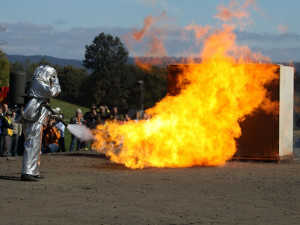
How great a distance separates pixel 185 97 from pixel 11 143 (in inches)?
291

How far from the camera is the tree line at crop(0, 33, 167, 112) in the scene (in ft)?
291

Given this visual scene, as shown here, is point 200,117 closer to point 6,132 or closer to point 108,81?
point 6,132

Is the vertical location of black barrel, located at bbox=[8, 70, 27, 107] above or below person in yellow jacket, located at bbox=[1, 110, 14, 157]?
above

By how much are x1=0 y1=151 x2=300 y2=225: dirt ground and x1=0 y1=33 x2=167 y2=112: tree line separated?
69292 mm

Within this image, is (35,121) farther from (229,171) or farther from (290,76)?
(290,76)

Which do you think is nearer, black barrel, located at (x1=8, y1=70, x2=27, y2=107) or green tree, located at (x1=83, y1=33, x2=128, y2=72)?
black barrel, located at (x1=8, y1=70, x2=27, y2=107)

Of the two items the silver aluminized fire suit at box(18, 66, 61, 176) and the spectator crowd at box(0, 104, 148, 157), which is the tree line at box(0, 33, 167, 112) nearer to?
the spectator crowd at box(0, 104, 148, 157)

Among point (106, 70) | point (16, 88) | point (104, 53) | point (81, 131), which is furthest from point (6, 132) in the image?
point (104, 53)

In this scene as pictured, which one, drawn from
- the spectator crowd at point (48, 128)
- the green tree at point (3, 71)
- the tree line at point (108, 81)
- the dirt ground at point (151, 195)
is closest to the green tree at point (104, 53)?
the tree line at point (108, 81)

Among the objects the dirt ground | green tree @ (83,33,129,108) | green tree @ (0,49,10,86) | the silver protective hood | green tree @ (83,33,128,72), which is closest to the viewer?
the dirt ground

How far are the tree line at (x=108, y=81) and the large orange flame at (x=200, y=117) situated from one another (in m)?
66.2

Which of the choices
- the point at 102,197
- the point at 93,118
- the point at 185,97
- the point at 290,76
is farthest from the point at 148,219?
the point at 93,118

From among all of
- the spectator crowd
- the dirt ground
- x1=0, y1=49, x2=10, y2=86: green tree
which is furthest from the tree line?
the dirt ground

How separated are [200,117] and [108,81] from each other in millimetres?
98125
